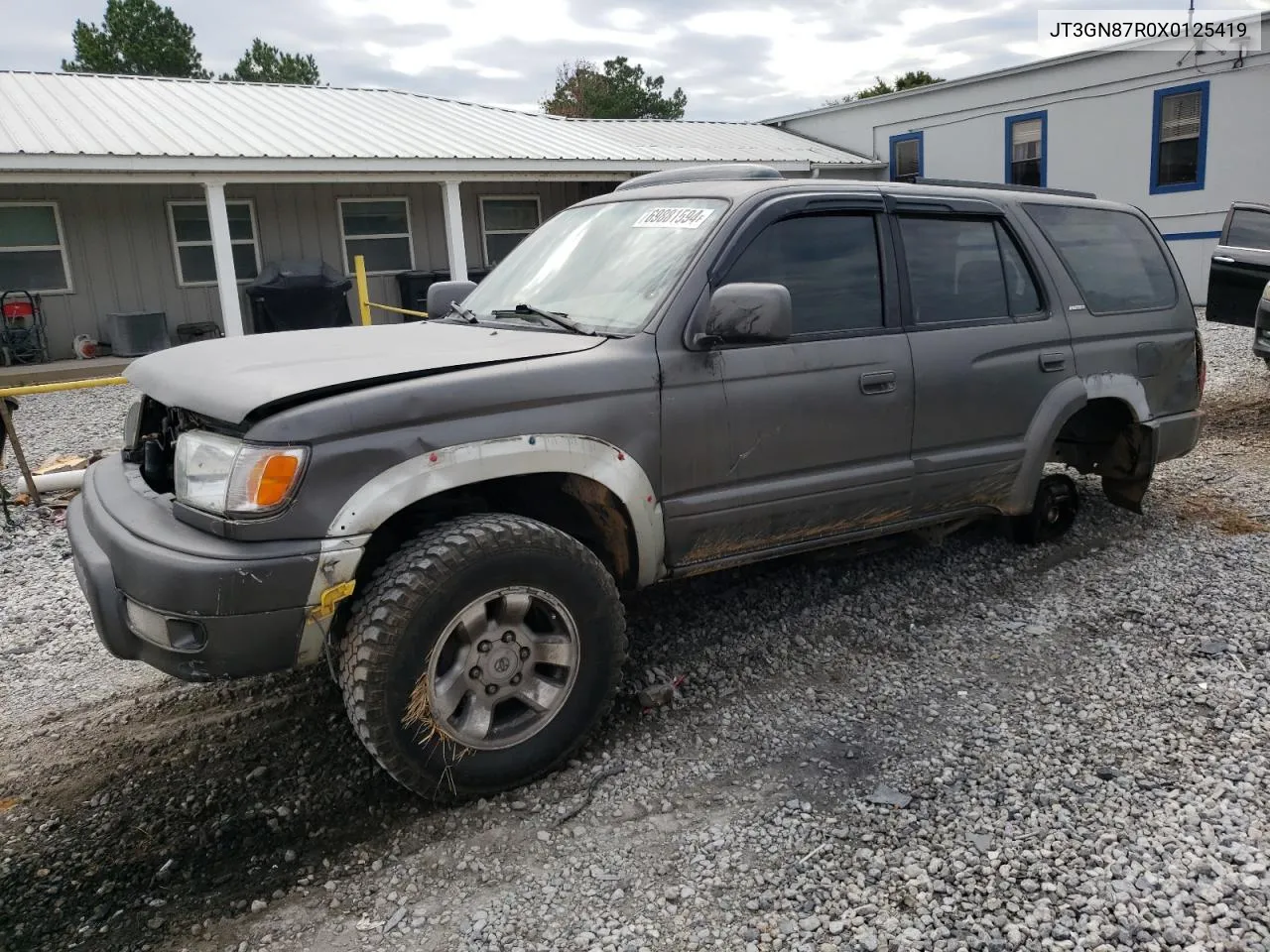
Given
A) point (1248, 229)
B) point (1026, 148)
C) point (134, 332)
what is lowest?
point (134, 332)

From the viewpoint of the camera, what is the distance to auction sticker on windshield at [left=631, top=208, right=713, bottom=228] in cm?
371

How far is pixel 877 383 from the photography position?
383 cm

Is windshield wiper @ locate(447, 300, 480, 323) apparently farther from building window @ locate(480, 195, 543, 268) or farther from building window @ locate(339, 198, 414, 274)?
building window @ locate(480, 195, 543, 268)

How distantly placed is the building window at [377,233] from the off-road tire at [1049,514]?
1413 centimetres

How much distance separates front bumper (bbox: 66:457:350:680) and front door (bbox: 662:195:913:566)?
1.29 metres

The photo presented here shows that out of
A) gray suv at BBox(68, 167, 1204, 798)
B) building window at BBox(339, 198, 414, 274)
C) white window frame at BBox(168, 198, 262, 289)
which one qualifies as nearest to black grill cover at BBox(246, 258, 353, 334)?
white window frame at BBox(168, 198, 262, 289)

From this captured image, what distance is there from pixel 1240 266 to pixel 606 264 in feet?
26.6

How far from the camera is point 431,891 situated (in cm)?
263

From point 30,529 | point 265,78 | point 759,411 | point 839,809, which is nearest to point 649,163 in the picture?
point 30,529

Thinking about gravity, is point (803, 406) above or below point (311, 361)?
below

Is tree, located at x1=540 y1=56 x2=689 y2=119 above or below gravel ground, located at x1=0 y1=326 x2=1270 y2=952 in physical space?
above

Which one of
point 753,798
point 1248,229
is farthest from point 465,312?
point 1248,229

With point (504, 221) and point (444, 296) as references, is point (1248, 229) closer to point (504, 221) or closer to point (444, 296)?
point (444, 296)

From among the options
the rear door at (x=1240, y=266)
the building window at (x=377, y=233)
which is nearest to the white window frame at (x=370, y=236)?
the building window at (x=377, y=233)
